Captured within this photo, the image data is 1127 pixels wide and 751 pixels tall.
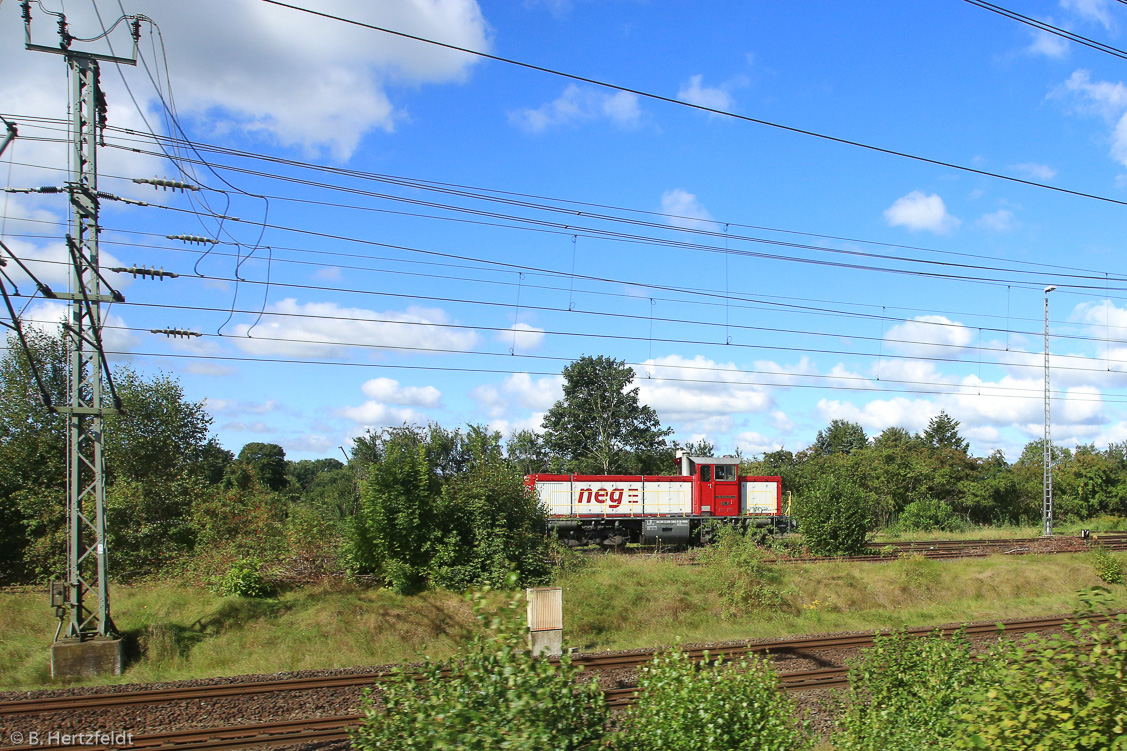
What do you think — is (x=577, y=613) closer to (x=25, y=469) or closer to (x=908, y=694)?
(x=908, y=694)

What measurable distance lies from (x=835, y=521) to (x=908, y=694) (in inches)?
736

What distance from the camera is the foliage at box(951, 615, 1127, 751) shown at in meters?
4.25

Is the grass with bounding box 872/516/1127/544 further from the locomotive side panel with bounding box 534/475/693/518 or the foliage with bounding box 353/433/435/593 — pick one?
the foliage with bounding box 353/433/435/593

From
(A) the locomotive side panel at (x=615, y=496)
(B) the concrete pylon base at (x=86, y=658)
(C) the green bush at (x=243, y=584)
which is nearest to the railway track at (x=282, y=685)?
(B) the concrete pylon base at (x=86, y=658)

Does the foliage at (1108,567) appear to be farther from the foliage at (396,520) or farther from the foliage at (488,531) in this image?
the foliage at (396,520)

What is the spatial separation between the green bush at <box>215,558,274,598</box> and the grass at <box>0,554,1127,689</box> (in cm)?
39

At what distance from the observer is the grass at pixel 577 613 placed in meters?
14.3

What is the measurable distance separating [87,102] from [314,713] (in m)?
12.2

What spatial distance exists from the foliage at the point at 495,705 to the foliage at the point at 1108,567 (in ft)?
90.4

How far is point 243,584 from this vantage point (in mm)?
16781

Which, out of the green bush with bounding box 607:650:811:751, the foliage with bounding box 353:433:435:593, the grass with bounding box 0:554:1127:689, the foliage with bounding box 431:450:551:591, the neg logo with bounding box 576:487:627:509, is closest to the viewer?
the green bush with bounding box 607:650:811:751

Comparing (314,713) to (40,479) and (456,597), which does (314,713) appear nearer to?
(456,597)

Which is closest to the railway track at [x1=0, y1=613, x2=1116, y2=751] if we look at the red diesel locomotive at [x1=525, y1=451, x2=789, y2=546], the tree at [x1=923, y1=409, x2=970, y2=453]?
the red diesel locomotive at [x1=525, y1=451, x2=789, y2=546]

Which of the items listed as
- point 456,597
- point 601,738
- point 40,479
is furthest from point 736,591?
point 40,479
